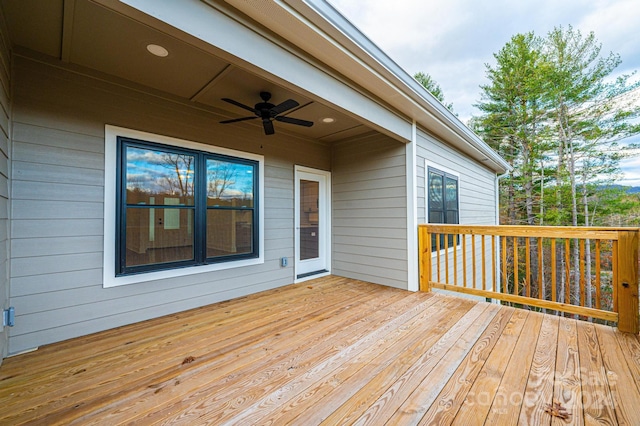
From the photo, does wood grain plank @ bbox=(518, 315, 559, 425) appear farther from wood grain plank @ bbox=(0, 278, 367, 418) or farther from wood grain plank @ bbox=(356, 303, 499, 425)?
wood grain plank @ bbox=(0, 278, 367, 418)

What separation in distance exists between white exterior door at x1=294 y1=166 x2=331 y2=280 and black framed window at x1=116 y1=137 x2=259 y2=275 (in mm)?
854

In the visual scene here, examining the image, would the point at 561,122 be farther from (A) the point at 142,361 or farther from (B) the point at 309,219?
(A) the point at 142,361

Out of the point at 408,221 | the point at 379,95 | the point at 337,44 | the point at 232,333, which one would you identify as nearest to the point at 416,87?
the point at 379,95

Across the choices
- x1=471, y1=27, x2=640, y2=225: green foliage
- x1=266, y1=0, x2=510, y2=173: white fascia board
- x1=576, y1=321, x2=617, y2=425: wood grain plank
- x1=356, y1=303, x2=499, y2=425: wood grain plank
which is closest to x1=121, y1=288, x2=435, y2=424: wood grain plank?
x1=356, y1=303, x2=499, y2=425: wood grain plank

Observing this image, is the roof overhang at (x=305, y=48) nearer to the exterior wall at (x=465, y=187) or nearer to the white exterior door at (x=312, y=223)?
the exterior wall at (x=465, y=187)

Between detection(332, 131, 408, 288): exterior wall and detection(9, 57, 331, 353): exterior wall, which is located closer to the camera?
detection(9, 57, 331, 353): exterior wall

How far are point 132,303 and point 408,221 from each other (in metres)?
3.52

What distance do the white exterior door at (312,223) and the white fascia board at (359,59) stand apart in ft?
5.94

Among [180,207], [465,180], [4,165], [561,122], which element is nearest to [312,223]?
[180,207]

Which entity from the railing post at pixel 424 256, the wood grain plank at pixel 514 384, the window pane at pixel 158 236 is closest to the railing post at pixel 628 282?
the wood grain plank at pixel 514 384

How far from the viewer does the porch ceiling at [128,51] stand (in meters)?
1.75

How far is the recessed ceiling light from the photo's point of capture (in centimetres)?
208

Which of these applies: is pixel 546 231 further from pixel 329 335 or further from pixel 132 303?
pixel 132 303

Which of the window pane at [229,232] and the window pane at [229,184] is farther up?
the window pane at [229,184]
